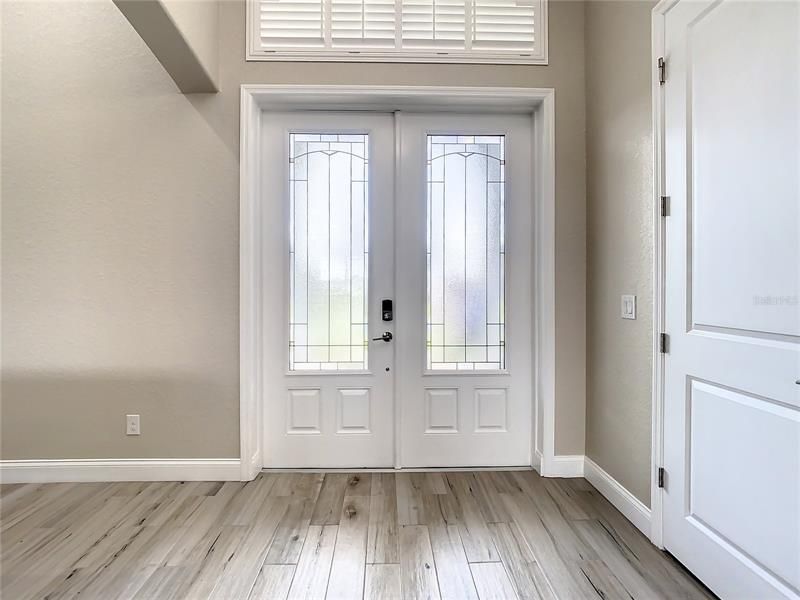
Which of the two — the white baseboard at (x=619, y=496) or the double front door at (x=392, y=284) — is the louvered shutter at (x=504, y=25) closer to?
the double front door at (x=392, y=284)

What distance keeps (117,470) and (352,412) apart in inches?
56.1

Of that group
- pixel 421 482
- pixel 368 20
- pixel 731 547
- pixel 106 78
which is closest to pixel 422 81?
pixel 368 20

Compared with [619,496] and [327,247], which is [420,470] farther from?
[327,247]

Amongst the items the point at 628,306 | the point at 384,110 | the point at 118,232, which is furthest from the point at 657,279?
the point at 118,232

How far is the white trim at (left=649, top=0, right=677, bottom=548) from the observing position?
1892 mm

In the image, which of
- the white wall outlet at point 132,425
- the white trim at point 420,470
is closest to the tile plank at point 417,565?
the white trim at point 420,470

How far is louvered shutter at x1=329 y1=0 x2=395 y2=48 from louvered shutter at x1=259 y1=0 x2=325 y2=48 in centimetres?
9

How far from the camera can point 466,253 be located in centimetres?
Result: 274

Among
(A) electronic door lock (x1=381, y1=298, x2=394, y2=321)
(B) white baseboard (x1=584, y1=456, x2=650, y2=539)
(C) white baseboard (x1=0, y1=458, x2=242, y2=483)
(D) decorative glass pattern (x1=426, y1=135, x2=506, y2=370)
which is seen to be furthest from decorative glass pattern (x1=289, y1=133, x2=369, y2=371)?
(B) white baseboard (x1=584, y1=456, x2=650, y2=539)

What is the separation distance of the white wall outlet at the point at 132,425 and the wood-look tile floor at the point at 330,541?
1.00 feet

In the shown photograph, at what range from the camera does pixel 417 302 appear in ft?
8.93

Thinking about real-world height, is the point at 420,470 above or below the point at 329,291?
below

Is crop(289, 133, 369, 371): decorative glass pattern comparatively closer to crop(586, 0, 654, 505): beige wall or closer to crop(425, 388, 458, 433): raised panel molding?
crop(425, 388, 458, 433): raised panel molding

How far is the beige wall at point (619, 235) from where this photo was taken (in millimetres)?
2045
